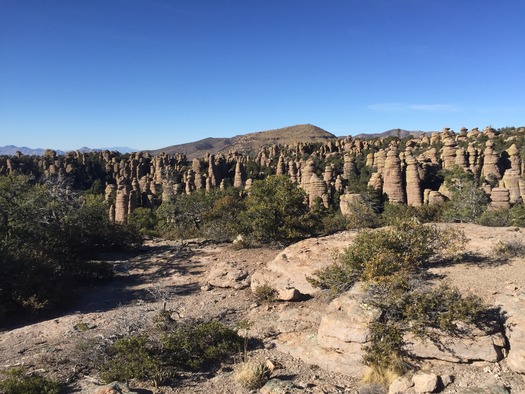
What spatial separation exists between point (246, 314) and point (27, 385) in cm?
479

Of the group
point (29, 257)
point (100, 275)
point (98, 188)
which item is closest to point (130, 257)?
point (100, 275)

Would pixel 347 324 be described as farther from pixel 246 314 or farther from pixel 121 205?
pixel 121 205

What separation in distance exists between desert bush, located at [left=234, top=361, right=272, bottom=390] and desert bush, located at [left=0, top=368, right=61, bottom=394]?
293 centimetres

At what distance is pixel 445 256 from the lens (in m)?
9.97

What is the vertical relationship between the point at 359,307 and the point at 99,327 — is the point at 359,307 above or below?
above

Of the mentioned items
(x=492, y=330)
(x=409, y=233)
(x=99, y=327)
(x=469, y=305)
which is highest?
(x=409, y=233)

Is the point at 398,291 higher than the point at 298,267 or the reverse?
higher

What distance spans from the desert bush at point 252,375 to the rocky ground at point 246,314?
134 millimetres

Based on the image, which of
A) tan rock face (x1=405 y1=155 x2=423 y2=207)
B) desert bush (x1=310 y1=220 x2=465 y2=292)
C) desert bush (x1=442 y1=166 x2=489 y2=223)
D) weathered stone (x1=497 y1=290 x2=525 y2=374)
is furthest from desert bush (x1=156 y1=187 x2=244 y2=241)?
tan rock face (x1=405 y1=155 x2=423 y2=207)

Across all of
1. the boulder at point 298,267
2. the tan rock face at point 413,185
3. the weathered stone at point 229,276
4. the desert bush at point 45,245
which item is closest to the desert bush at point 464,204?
the tan rock face at point 413,185

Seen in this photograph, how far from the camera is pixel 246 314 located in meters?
9.53

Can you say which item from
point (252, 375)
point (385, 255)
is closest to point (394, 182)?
point (385, 255)

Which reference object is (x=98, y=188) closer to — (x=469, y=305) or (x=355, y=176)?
(x=355, y=176)

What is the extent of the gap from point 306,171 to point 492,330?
1583 inches
